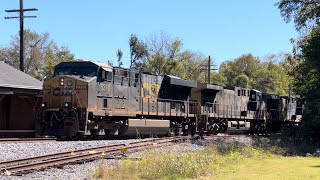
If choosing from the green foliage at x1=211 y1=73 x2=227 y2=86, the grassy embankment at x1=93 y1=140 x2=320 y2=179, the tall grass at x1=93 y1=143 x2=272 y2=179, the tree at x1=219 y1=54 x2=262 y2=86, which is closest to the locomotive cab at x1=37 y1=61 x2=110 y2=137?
the grassy embankment at x1=93 y1=140 x2=320 y2=179

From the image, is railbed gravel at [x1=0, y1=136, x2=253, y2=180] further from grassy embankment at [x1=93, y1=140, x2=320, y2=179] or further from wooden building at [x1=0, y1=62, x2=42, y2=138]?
wooden building at [x1=0, y1=62, x2=42, y2=138]

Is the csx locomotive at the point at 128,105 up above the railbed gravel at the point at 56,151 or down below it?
above

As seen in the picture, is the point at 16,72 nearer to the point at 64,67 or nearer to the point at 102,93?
the point at 64,67

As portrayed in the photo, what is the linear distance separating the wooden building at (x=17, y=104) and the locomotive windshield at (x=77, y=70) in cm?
367

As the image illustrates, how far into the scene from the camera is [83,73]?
66.4 ft

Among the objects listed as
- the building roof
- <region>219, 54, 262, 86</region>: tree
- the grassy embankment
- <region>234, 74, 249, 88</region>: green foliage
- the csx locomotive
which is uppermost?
<region>219, 54, 262, 86</region>: tree

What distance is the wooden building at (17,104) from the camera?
24094mm

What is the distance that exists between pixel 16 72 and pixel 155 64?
45.7 metres

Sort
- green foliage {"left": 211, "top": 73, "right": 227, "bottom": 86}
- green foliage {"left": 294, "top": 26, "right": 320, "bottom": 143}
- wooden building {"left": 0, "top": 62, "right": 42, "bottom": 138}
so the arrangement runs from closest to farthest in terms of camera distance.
→ wooden building {"left": 0, "top": 62, "right": 42, "bottom": 138}
green foliage {"left": 294, "top": 26, "right": 320, "bottom": 143}
green foliage {"left": 211, "top": 73, "right": 227, "bottom": 86}

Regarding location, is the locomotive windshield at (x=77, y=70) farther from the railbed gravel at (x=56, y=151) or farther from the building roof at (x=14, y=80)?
the railbed gravel at (x=56, y=151)

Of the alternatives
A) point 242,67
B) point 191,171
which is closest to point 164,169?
point 191,171

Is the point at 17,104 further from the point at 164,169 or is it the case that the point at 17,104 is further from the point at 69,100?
the point at 164,169

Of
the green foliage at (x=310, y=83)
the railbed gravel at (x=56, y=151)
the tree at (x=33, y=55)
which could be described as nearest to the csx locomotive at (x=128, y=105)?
the railbed gravel at (x=56, y=151)

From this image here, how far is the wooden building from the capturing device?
2409 cm
